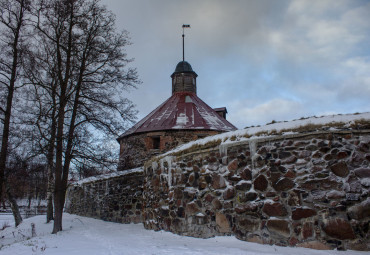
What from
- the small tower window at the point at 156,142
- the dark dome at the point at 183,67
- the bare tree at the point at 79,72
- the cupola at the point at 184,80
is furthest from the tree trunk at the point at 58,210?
the dark dome at the point at 183,67

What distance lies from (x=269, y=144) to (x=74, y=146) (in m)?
6.99

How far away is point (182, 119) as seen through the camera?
17484mm

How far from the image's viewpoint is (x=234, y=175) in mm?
5844

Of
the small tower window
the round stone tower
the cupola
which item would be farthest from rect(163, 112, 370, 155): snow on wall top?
the cupola

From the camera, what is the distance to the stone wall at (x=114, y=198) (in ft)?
38.2

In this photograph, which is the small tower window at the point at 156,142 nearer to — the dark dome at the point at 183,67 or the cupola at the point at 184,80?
the cupola at the point at 184,80

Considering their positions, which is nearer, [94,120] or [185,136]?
[94,120]

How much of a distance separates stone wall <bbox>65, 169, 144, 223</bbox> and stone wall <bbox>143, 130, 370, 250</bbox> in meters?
5.23

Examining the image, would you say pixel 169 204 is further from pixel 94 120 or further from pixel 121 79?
pixel 121 79

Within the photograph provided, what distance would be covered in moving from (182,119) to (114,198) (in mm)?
6608

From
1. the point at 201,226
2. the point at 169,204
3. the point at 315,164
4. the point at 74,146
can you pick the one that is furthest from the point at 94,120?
the point at 315,164

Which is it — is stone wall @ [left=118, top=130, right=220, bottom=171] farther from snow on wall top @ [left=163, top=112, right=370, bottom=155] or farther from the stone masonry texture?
snow on wall top @ [left=163, top=112, right=370, bottom=155]

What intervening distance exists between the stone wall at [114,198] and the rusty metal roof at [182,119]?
3.83 m

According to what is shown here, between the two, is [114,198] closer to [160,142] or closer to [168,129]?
[160,142]
